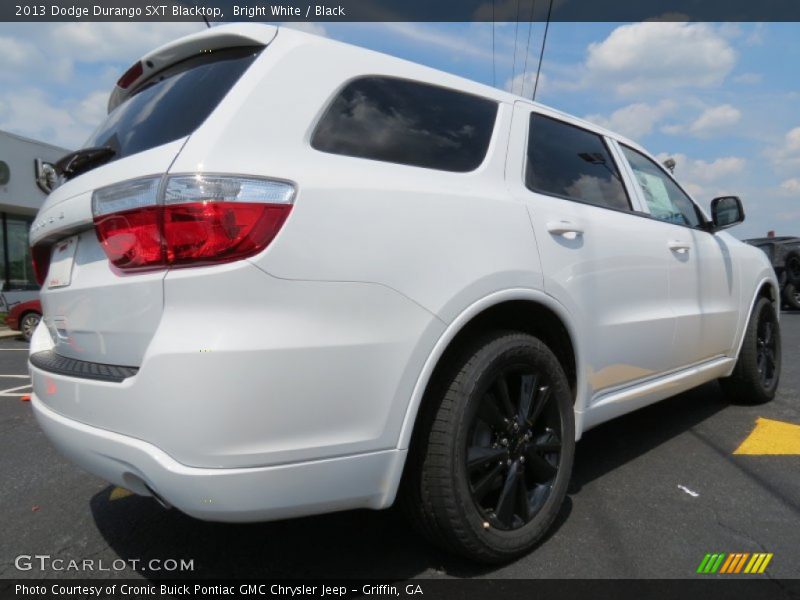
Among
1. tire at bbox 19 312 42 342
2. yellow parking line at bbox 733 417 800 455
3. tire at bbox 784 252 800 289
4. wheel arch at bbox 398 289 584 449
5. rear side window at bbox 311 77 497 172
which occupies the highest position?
rear side window at bbox 311 77 497 172

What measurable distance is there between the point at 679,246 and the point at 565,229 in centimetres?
121

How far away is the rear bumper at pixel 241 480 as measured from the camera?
160cm

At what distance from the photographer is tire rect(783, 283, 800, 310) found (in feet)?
42.7

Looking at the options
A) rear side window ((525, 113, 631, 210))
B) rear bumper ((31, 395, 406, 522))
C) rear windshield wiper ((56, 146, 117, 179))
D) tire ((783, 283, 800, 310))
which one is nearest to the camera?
rear bumper ((31, 395, 406, 522))

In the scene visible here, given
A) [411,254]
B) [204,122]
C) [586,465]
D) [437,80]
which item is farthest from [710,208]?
[204,122]

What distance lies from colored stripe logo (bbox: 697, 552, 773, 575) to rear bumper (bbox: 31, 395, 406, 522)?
4.15ft

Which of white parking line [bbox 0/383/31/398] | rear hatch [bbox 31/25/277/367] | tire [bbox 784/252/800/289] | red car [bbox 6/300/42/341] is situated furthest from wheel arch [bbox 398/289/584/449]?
tire [bbox 784/252/800/289]

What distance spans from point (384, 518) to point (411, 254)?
1.35m

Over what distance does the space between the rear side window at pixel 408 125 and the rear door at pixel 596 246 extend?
0.20 metres

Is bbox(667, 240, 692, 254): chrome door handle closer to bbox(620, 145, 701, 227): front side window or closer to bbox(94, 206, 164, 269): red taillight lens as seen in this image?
bbox(620, 145, 701, 227): front side window

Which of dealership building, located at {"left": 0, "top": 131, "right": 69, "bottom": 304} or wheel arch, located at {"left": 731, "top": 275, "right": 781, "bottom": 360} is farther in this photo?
dealership building, located at {"left": 0, "top": 131, "right": 69, "bottom": 304}

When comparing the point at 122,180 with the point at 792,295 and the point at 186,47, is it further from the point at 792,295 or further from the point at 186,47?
the point at 792,295

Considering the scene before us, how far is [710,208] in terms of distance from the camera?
13.0 feet

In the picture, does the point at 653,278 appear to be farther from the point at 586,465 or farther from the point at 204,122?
the point at 204,122
